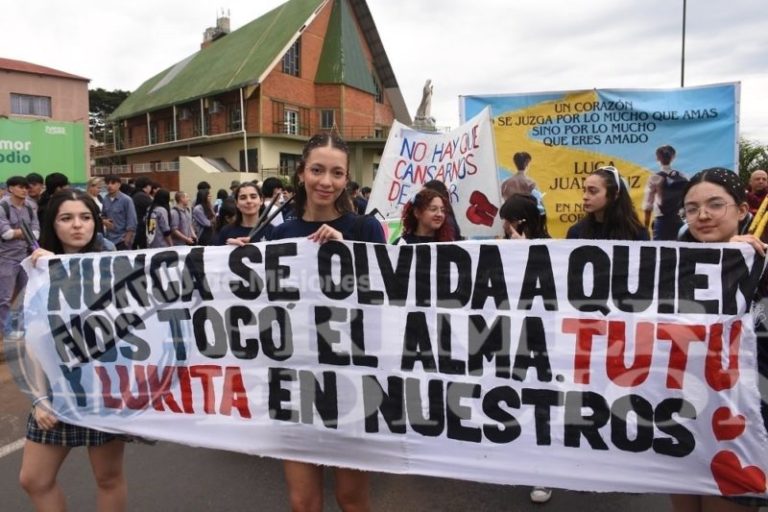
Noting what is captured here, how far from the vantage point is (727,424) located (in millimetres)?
2066

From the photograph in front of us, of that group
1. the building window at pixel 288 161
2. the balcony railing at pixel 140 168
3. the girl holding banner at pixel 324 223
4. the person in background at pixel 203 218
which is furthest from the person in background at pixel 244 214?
the balcony railing at pixel 140 168

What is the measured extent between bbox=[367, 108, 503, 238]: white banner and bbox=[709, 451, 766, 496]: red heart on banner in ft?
10.5

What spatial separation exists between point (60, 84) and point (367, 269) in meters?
34.8

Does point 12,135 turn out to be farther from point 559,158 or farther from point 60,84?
point 60,84

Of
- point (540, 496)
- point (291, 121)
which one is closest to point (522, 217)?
point (540, 496)

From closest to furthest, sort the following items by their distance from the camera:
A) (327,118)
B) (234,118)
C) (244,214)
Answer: (244,214), (234,118), (327,118)

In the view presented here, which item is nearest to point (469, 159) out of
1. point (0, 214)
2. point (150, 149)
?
point (0, 214)

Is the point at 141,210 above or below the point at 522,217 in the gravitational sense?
above

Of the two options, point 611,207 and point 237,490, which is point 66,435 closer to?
point 237,490

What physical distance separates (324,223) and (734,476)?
1.77m

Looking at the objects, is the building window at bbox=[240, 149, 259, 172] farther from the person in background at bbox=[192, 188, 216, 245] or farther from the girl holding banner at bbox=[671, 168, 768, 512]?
the girl holding banner at bbox=[671, 168, 768, 512]

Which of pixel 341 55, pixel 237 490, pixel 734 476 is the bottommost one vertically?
pixel 237 490

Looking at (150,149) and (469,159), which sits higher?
(150,149)

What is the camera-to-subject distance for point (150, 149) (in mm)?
39531
